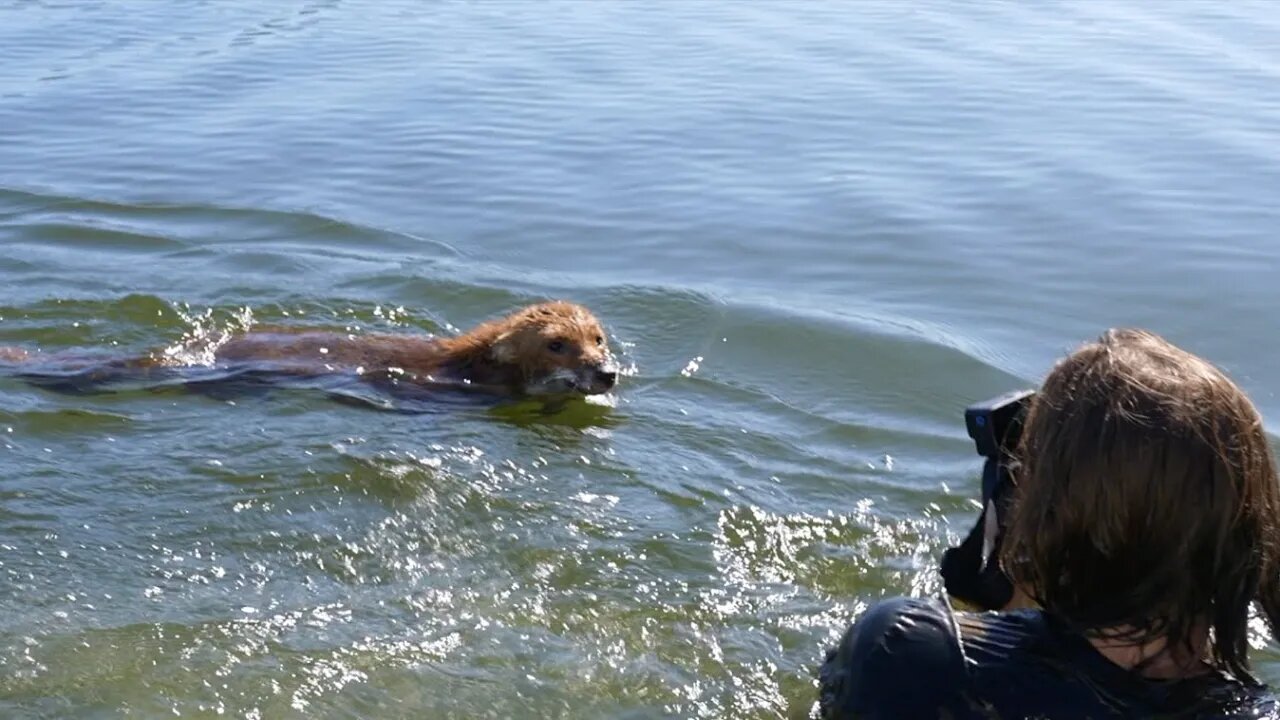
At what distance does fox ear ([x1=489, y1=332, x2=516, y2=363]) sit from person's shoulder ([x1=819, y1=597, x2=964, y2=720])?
5862 millimetres

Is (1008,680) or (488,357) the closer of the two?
(1008,680)

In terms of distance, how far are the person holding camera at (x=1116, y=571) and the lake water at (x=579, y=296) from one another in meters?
2.15

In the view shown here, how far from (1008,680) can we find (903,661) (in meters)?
0.24

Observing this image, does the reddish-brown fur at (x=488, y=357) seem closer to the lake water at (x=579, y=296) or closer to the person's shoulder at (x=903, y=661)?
the lake water at (x=579, y=296)

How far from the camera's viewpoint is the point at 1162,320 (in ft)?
36.0

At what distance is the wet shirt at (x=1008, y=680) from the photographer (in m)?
3.56

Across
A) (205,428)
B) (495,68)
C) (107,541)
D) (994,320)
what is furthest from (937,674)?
(495,68)

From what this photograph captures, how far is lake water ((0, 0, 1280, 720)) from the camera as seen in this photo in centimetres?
624

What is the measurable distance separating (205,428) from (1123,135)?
10.4 m

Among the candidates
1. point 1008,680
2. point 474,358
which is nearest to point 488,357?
point 474,358

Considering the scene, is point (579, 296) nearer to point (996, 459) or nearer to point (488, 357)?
point (488, 357)

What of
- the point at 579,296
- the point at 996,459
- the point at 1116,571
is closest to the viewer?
the point at 1116,571

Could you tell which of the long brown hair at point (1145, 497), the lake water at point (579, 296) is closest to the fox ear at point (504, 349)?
the lake water at point (579, 296)

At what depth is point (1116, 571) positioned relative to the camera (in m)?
3.46
